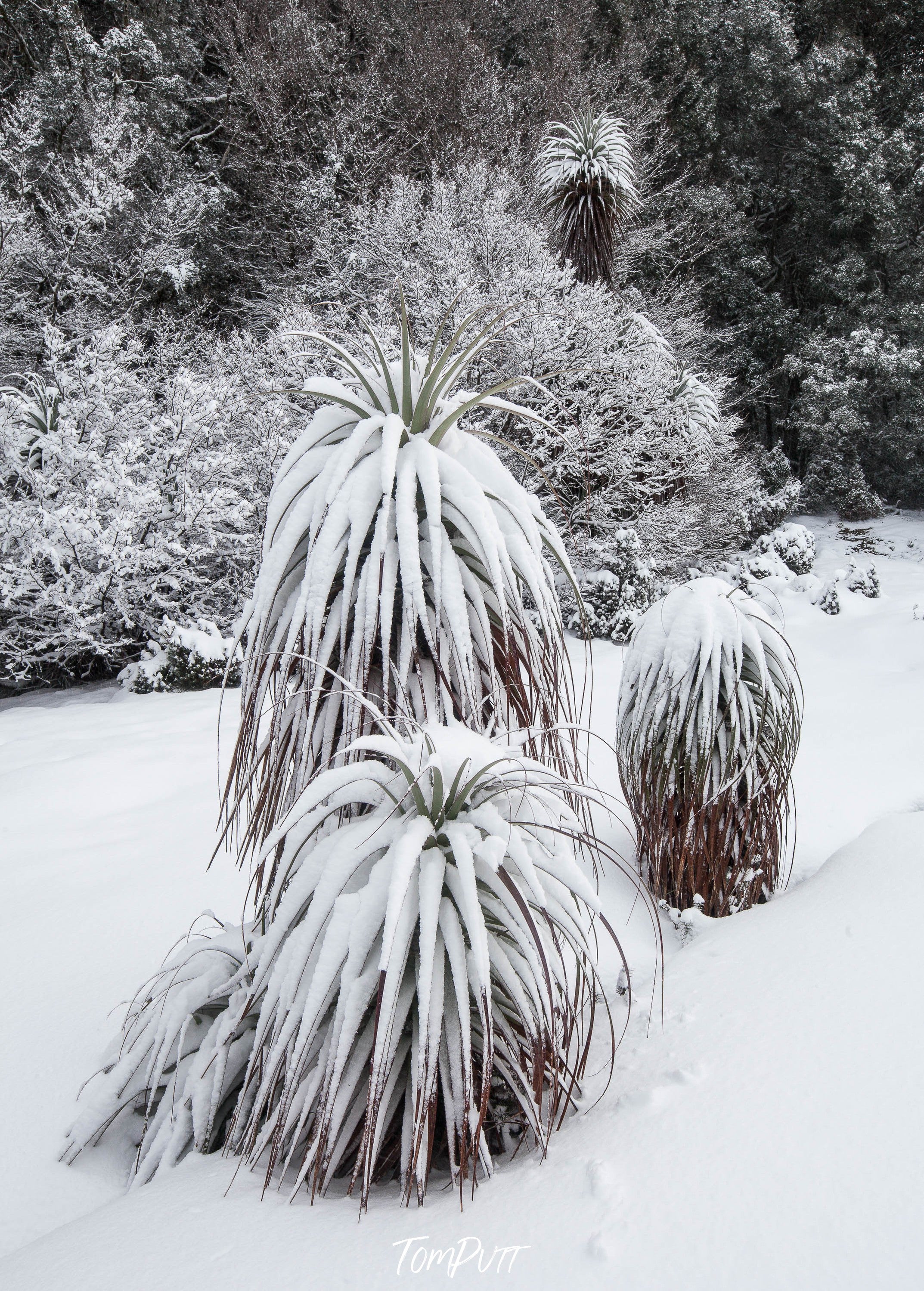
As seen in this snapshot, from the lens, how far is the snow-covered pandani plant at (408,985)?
110 centimetres

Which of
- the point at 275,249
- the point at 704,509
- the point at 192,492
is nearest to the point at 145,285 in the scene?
the point at 275,249

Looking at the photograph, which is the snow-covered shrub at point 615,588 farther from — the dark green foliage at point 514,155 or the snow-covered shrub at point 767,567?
the dark green foliage at point 514,155

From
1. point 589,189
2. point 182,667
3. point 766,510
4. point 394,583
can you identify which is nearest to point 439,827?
point 394,583

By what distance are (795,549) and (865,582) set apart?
49.6 inches

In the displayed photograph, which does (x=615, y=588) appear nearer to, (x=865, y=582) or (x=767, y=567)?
(x=767, y=567)

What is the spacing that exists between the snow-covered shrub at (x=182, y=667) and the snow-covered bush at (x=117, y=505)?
0.36 metres

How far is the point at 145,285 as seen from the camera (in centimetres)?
1016

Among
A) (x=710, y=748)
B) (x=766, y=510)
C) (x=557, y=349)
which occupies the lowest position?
(x=710, y=748)

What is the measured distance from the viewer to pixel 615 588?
7.56 m

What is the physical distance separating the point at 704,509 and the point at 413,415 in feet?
29.1

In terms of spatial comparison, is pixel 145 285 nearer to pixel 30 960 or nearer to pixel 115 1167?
pixel 30 960

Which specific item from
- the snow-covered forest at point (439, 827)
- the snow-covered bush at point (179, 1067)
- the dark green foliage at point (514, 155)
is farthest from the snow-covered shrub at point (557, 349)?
the snow-covered bush at point (179, 1067)

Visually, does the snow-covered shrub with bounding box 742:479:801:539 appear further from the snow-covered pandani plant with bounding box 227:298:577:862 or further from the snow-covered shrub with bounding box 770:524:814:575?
the snow-covered pandani plant with bounding box 227:298:577:862

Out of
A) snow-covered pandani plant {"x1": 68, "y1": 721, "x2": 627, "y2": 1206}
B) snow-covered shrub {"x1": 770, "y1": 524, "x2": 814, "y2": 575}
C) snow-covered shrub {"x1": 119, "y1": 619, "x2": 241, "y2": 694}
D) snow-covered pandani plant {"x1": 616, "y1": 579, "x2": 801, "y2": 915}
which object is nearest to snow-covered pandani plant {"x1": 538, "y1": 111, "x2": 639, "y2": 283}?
snow-covered shrub {"x1": 770, "y1": 524, "x2": 814, "y2": 575}
